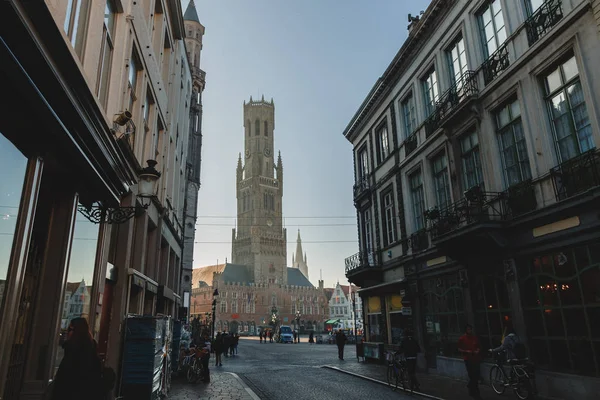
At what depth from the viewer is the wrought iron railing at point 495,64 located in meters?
12.9

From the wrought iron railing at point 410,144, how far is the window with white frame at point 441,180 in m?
1.57

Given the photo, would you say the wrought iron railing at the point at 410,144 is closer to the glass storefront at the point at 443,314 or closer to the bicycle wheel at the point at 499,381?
the glass storefront at the point at 443,314

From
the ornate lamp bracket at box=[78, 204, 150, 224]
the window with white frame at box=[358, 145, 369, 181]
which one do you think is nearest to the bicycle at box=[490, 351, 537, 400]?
the ornate lamp bracket at box=[78, 204, 150, 224]

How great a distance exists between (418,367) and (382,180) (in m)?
9.39

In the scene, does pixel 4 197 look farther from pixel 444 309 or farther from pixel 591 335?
pixel 444 309

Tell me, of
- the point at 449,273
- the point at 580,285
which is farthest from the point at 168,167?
the point at 580,285

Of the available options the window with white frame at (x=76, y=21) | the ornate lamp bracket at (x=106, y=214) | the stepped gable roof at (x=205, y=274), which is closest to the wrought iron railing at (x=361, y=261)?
the ornate lamp bracket at (x=106, y=214)

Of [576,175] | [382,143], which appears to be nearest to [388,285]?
[382,143]

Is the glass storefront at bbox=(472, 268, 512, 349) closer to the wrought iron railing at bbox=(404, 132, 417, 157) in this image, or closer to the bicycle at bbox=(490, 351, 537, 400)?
the bicycle at bbox=(490, 351, 537, 400)

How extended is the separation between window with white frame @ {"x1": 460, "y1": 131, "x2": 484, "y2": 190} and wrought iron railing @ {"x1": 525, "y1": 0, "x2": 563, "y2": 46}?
3.66 metres

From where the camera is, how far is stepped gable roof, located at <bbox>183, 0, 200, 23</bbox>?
51938 mm

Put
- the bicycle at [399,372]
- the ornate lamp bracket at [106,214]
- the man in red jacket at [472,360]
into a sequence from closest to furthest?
the ornate lamp bracket at [106,214], the man in red jacket at [472,360], the bicycle at [399,372]

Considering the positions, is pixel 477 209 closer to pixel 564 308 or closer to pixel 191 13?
pixel 564 308

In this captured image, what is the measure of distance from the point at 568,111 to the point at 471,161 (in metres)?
4.37
